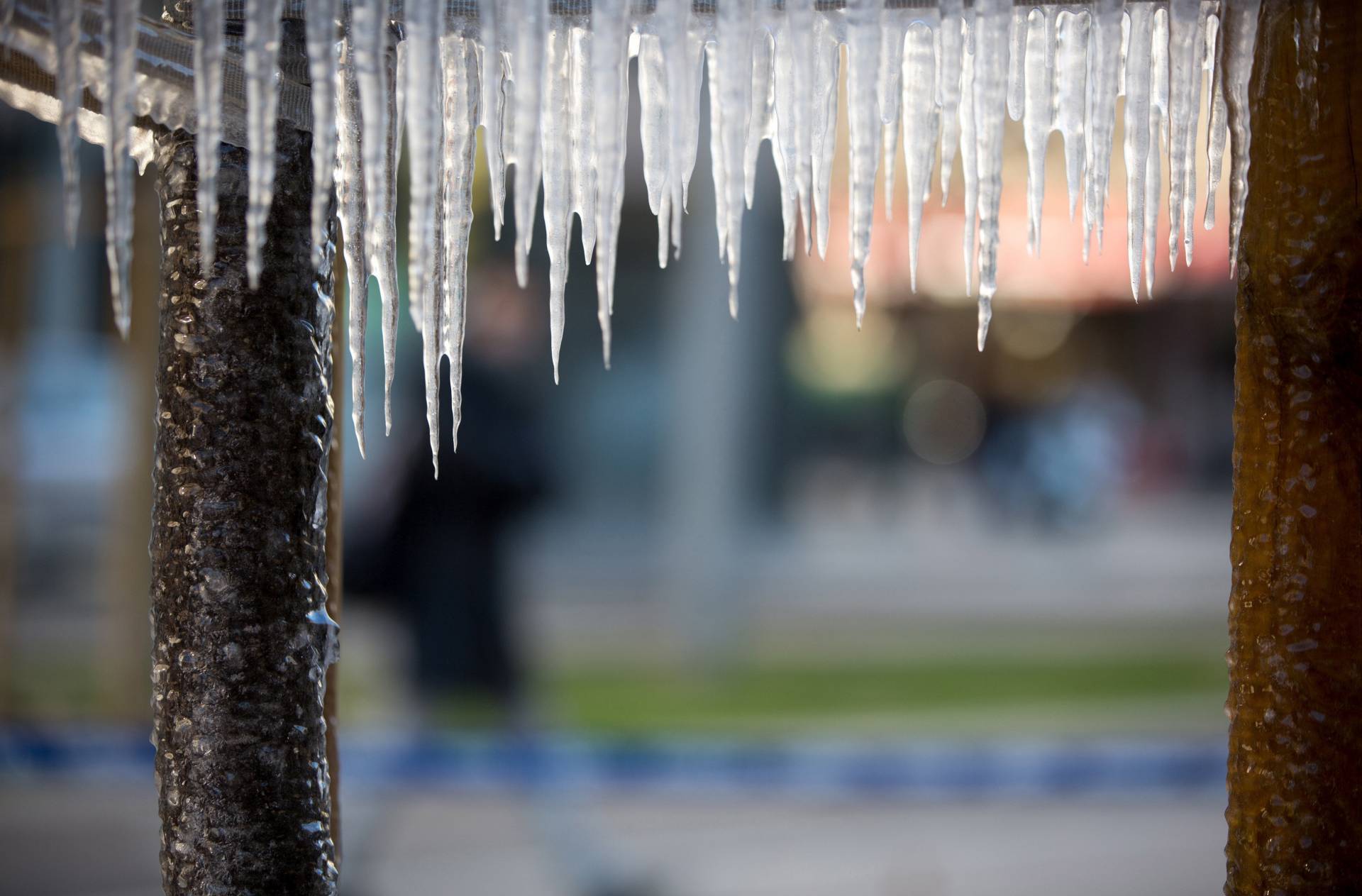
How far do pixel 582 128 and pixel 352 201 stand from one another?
32 cm

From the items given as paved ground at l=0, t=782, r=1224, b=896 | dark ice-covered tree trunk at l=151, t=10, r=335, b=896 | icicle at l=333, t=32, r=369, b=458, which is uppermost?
icicle at l=333, t=32, r=369, b=458

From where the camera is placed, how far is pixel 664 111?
1585 mm

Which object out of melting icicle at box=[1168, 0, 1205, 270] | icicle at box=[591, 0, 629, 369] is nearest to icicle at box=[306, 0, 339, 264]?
icicle at box=[591, 0, 629, 369]

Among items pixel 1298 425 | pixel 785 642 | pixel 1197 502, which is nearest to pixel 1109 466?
pixel 1197 502

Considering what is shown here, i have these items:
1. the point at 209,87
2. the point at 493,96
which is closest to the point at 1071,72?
the point at 493,96

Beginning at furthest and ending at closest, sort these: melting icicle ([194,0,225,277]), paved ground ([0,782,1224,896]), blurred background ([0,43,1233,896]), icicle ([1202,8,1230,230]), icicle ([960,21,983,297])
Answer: blurred background ([0,43,1233,896]) < paved ground ([0,782,1224,896]) < icicle ([960,21,983,297]) < icicle ([1202,8,1230,230]) < melting icicle ([194,0,225,277])

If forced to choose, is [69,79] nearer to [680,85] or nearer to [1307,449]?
[680,85]

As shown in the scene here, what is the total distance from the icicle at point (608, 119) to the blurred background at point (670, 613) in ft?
1.76

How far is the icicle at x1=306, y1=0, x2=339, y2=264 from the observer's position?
4.02 ft

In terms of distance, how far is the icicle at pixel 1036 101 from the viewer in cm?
150

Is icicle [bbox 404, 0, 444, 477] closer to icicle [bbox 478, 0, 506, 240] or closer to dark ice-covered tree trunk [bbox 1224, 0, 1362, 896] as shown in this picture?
icicle [bbox 478, 0, 506, 240]

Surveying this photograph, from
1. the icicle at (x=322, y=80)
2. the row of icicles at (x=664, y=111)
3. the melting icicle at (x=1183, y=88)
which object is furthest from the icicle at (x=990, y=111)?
the icicle at (x=322, y=80)

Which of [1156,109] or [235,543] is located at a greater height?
[1156,109]

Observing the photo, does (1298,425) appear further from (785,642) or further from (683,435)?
(785,642)
